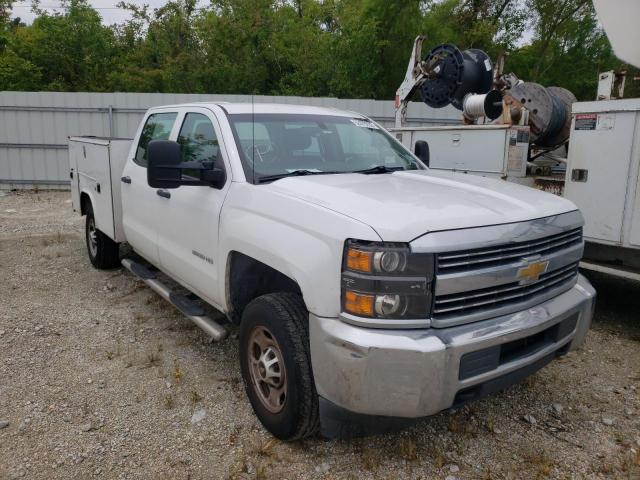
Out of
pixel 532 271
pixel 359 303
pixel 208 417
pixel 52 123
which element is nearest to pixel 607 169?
pixel 532 271

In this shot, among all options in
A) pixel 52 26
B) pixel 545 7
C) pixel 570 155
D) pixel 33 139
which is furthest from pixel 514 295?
pixel 52 26

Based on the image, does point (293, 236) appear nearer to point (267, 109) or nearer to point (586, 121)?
point (267, 109)

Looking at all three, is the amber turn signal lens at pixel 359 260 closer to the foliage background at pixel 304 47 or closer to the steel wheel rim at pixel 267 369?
the steel wheel rim at pixel 267 369

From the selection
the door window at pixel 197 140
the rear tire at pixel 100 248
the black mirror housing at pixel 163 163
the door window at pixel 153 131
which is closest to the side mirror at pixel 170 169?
the black mirror housing at pixel 163 163

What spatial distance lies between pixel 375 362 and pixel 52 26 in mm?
28655

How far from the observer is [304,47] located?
2264 centimetres

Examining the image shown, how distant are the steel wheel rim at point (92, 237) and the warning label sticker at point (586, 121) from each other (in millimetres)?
5224

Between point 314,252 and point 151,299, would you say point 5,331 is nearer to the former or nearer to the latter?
point 151,299

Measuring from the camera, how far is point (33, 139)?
1341 cm

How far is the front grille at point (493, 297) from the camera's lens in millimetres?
2561

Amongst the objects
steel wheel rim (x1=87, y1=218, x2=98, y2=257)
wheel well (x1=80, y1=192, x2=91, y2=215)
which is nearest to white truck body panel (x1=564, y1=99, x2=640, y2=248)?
steel wheel rim (x1=87, y1=218, x2=98, y2=257)

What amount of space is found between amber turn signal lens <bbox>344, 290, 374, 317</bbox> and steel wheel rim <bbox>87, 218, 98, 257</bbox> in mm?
4769

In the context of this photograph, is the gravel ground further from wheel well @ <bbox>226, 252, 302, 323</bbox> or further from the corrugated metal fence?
the corrugated metal fence

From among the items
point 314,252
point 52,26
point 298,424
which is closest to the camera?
point 314,252
